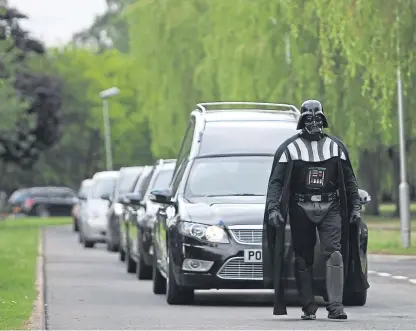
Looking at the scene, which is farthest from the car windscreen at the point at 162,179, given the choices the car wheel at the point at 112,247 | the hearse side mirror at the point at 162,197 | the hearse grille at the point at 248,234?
the car wheel at the point at 112,247

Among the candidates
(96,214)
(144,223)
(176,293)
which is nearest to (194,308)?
(176,293)

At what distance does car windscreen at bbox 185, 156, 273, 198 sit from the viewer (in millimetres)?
17359

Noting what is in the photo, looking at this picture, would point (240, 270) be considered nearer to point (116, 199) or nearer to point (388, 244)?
point (388, 244)

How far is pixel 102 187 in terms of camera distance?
39.4 m

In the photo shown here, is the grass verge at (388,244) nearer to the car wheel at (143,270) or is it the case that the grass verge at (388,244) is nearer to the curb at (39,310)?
→ the car wheel at (143,270)

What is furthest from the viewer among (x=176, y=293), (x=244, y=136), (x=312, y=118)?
(x=244, y=136)

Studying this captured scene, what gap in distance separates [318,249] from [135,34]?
4503cm

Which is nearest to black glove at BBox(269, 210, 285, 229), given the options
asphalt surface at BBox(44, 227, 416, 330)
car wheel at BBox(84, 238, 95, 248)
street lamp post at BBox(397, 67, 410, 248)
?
asphalt surface at BBox(44, 227, 416, 330)

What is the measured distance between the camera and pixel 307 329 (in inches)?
505

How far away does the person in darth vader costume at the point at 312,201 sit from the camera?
1355 cm

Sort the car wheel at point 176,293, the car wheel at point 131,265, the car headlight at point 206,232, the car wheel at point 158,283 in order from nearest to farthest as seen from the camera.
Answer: the car headlight at point 206,232
the car wheel at point 176,293
the car wheel at point 158,283
the car wheel at point 131,265

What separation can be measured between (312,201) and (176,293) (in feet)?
11.4

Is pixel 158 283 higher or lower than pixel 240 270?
lower

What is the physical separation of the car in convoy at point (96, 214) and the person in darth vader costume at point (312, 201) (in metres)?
23.6
